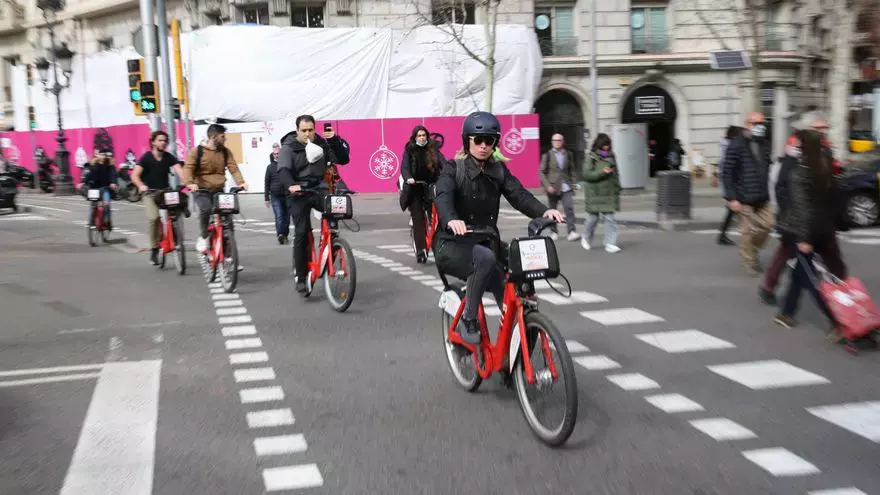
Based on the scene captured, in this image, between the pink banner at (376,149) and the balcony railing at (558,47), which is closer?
the pink banner at (376,149)

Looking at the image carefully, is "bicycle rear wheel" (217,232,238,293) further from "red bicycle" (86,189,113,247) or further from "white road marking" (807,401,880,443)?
"red bicycle" (86,189,113,247)

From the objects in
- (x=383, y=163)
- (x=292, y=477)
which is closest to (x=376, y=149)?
(x=383, y=163)

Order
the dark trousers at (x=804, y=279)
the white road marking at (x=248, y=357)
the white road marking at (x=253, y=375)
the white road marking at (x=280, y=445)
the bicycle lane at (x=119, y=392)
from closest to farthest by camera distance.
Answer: the bicycle lane at (x=119, y=392) < the white road marking at (x=280, y=445) < the white road marking at (x=253, y=375) < the white road marking at (x=248, y=357) < the dark trousers at (x=804, y=279)

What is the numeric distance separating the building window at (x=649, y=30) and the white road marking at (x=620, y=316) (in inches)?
1070

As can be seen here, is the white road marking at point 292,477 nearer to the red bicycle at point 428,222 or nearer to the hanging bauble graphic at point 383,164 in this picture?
the red bicycle at point 428,222

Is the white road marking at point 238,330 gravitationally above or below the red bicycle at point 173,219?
below

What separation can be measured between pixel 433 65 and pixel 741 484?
94.4ft

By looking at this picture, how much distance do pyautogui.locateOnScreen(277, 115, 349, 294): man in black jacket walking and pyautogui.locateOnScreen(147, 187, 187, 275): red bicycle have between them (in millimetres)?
2856

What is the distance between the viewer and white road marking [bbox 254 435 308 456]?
15.2 ft

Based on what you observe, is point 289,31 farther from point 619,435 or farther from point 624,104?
point 619,435

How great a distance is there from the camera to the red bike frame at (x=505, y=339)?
4.74 metres

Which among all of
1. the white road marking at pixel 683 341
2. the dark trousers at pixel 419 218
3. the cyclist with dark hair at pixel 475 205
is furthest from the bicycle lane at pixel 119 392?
the white road marking at pixel 683 341

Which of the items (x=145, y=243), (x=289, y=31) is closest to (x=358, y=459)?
(x=145, y=243)

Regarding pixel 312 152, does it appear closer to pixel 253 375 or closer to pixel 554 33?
pixel 253 375
